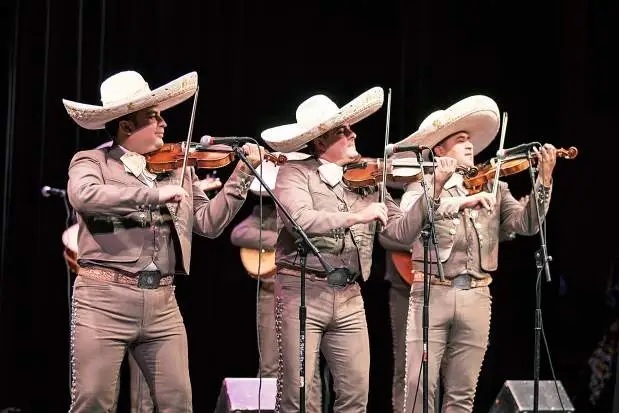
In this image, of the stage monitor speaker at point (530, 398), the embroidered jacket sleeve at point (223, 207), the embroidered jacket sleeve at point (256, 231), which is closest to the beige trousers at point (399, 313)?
the stage monitor speaker at point (530, 398)

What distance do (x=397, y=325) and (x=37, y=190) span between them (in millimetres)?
2367

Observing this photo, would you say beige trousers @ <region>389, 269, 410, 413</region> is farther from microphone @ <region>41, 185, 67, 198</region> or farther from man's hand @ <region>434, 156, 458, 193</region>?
microphone @ <region>41, 185, 67, 198</region>

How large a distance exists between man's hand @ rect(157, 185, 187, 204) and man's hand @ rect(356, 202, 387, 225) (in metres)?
0.83

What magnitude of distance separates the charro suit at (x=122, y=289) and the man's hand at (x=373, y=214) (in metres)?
0.74

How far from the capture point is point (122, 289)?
13.9 ft

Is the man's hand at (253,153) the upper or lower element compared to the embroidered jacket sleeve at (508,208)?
upper

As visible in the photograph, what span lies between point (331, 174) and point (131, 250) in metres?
1.08

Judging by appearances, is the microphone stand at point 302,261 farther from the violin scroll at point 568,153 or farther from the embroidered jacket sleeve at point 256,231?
the embroidered jacket sleeve at point 256,231

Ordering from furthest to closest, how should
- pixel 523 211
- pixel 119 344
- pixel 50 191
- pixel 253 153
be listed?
1. pixel 50 191
2. pixel 523 211
3. pixel 253 153
4. pixel 119 344

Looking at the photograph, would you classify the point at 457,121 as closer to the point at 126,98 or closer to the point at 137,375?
the point at 126,98

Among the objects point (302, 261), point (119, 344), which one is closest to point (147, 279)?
point (119, 344)

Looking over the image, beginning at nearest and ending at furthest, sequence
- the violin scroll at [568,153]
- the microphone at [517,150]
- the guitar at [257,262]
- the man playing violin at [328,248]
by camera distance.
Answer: the man playing violin at [328,248] → the violin scroll at [568,153] → the microphone at [517,150] → the guitar at [257,262]

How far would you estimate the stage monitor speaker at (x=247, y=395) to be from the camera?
5328 millimetres

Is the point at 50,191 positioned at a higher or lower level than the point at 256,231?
higher
